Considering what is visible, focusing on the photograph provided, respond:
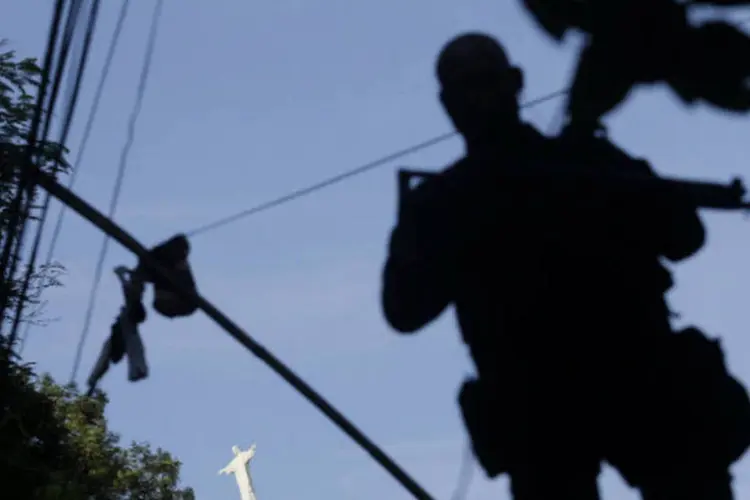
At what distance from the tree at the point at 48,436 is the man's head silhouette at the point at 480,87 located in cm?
312

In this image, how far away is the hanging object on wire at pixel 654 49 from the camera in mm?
2857

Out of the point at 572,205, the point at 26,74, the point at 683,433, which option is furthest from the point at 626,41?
the point at 26,74

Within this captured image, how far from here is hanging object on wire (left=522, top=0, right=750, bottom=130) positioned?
2.86m

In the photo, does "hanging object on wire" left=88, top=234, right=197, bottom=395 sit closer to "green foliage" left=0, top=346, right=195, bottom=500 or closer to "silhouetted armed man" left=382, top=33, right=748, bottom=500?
"silhouetted armed man" left=382, top=33, right=748, bottom=500

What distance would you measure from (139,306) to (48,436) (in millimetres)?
11026

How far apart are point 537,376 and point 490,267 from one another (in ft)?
1.03

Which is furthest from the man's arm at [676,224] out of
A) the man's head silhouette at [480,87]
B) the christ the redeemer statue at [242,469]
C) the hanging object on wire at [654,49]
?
the christ the redeemer statue at [242,469]

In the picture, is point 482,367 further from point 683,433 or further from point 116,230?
point 116,230

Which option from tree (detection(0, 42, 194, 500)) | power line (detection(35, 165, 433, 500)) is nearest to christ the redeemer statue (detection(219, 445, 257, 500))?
tree (detection(0, 42, 194, 500))

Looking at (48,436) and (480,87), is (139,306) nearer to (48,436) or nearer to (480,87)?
(480,87)

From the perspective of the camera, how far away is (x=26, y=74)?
15.7 meters

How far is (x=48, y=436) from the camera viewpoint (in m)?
15.3

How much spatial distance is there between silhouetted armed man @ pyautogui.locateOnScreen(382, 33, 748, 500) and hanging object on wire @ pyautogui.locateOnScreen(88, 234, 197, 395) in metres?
0.93

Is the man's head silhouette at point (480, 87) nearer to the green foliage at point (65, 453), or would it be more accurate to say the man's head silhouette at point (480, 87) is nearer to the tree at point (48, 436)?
the tree at point (48, 436)
